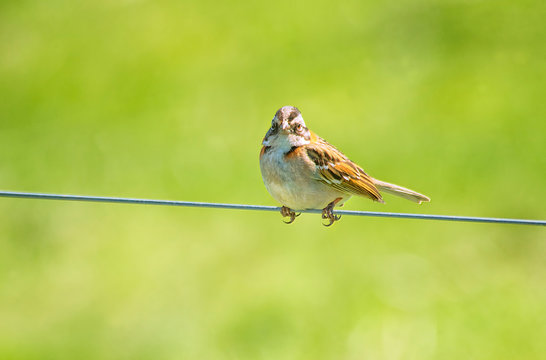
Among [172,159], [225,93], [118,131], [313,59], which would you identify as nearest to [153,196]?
[172,159]

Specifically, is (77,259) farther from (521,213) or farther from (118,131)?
(521,213)

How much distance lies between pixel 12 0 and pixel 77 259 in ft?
26.7

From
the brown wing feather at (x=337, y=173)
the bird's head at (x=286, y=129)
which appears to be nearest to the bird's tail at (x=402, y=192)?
the brown wing feather at (x=337, y=173)

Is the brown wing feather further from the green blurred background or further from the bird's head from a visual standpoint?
the green blurred background

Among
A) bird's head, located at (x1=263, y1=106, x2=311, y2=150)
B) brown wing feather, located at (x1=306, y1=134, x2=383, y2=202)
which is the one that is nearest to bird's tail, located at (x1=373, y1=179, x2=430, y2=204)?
brown wing feather, located at (x1=306, y1=134, x2=383, y2=202)

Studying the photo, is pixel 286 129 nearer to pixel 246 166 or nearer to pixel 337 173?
pixel 337 173

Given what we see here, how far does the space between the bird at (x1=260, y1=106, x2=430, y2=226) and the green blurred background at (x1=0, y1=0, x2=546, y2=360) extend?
123 inches

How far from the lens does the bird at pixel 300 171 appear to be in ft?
16.1

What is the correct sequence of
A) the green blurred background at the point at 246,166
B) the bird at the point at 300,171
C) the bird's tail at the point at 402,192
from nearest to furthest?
the bird at the point at 300,171, the bird's tail at the point at 402,192, the green blurred background at the point at 246,166

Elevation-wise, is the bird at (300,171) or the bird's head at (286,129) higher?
the bird's head at (286,129)

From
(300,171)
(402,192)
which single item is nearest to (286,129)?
(300,171)

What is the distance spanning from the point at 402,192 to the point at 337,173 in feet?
2.11

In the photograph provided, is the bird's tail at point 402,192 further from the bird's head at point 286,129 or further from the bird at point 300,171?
the bird's head at point 286,129

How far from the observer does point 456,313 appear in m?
8.10
